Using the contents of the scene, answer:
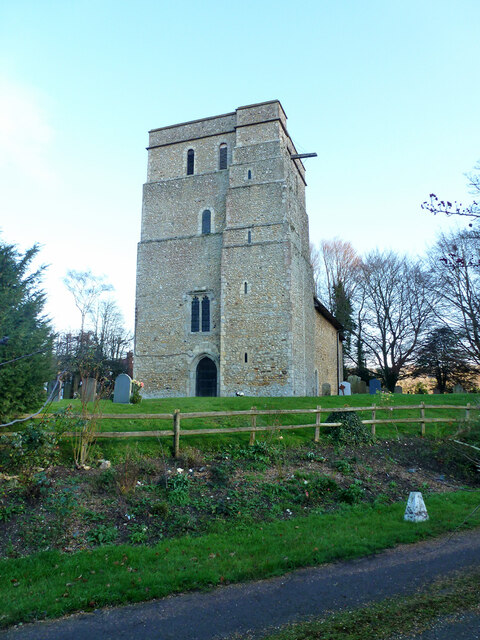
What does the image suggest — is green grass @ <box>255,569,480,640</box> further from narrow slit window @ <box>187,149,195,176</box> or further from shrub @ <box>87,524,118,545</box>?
narrow slit window @ <box>187,149,195,176</box>

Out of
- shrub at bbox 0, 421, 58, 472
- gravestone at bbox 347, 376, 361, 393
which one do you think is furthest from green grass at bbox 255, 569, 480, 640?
gravestone at bbox 347, 376, 361, 393

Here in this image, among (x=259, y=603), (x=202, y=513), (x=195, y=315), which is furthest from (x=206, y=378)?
(x=259, y=603)

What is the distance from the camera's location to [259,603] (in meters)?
5.05

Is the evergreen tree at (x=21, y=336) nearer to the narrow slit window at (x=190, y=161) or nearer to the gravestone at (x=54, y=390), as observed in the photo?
Answer: the gravestone at (x=54, y=390)

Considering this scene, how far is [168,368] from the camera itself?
22688 millimetres

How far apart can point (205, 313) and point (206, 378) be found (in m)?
3.15

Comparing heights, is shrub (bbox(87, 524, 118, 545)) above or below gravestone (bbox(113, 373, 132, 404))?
below

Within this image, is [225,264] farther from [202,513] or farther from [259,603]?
[259,603]

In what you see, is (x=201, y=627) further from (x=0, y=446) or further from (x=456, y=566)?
(x=0, y=446)

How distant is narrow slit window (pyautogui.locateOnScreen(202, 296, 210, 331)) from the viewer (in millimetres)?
22734

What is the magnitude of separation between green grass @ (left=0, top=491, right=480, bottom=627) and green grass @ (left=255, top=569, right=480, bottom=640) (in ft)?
4.20

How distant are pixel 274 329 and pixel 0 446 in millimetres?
14195

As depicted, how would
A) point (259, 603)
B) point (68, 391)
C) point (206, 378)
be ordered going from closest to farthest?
point (259, 603)
point (206, 378)
point (68, 391)

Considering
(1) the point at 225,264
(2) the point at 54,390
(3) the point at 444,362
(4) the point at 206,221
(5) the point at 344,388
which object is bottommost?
(2) the point at 54,390
